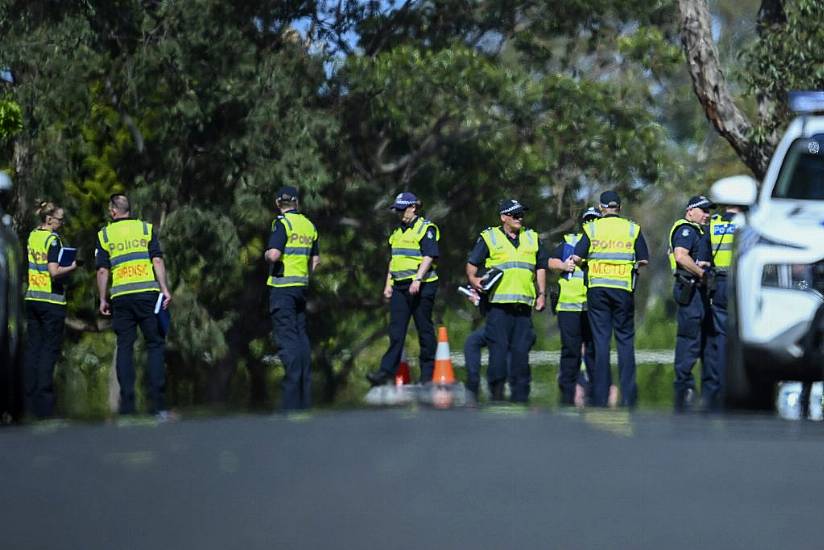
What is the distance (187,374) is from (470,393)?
18359 millimetres

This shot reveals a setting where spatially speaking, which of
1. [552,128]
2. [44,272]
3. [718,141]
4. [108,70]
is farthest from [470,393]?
[718,141]

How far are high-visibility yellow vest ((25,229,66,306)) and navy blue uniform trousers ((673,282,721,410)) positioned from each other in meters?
4.79

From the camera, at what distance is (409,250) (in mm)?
15922

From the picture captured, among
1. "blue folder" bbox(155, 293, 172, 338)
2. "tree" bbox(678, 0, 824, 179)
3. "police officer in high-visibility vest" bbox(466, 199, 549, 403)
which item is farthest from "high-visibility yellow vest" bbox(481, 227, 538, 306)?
"tree" bbox(678, 0, 824, 179)

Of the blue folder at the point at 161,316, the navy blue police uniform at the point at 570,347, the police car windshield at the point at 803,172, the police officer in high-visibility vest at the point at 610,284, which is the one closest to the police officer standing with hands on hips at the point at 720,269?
the police officer in high-visibility vest at the point at 610,284

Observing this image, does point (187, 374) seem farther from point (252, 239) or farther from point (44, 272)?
point (44, 272)

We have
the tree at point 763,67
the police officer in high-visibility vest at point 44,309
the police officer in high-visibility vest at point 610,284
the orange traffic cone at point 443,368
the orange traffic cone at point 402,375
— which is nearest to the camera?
the police officer in high-visibility vest at point 610,284

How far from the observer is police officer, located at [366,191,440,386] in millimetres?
15828

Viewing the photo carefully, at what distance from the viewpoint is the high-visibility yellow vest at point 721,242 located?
1493cm

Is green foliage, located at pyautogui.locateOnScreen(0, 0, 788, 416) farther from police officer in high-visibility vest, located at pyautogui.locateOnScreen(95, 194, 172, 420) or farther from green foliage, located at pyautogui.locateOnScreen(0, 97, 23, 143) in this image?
police officer in high-visibility vest, located at pyautogui.locateOnScreen(95, 194, 172, 420)

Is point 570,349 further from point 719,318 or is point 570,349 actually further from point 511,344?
point 719,318

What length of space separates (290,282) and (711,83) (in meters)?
8.98

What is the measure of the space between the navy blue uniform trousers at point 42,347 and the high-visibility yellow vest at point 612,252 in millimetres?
4024

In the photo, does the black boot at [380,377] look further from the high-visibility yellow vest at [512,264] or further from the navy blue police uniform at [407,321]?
the high-visibility yellow vest at [512,264]
